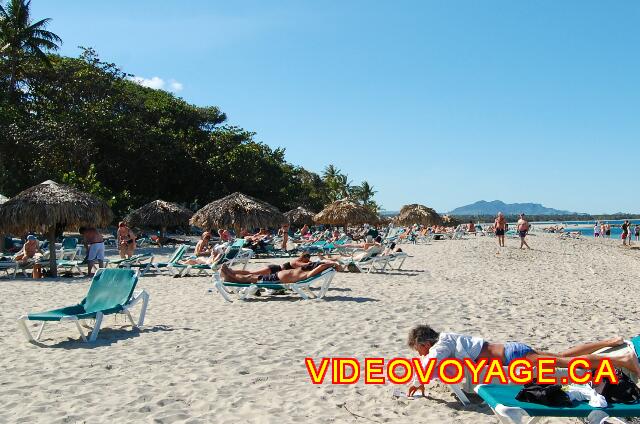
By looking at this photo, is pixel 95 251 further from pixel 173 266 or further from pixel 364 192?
pixel 364 192

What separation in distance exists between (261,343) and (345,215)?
2064cm

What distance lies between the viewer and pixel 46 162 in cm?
2556

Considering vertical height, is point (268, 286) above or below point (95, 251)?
below

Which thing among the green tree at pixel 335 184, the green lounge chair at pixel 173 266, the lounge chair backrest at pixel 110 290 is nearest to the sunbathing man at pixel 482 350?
the lounge chair backrest at pixel 110 290

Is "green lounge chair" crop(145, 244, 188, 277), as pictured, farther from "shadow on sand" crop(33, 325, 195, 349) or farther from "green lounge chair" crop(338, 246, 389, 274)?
"shadow on sand" crop(33, 325, 195, 349)

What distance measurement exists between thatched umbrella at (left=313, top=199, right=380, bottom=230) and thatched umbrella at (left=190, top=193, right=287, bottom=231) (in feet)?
22.5

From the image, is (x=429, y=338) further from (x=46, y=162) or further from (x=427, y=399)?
(x=46, y=162)

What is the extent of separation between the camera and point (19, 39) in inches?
1052

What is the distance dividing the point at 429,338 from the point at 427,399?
435mm

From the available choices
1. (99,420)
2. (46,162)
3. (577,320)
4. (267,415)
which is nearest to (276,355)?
(267,415)

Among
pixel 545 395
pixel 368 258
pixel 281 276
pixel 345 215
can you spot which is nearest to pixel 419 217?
pixel 345 215

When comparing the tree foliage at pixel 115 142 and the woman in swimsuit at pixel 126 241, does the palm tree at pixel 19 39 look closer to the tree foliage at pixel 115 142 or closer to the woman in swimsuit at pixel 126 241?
the tree foliage at pixel 115 142

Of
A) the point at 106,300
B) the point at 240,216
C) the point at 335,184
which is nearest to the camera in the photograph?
the point at 106,300

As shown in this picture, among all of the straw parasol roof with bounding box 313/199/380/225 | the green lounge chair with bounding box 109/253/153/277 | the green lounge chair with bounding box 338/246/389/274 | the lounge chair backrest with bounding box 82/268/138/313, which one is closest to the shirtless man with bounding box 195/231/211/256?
the green lounge chair with bounding box 109/253/153/277
